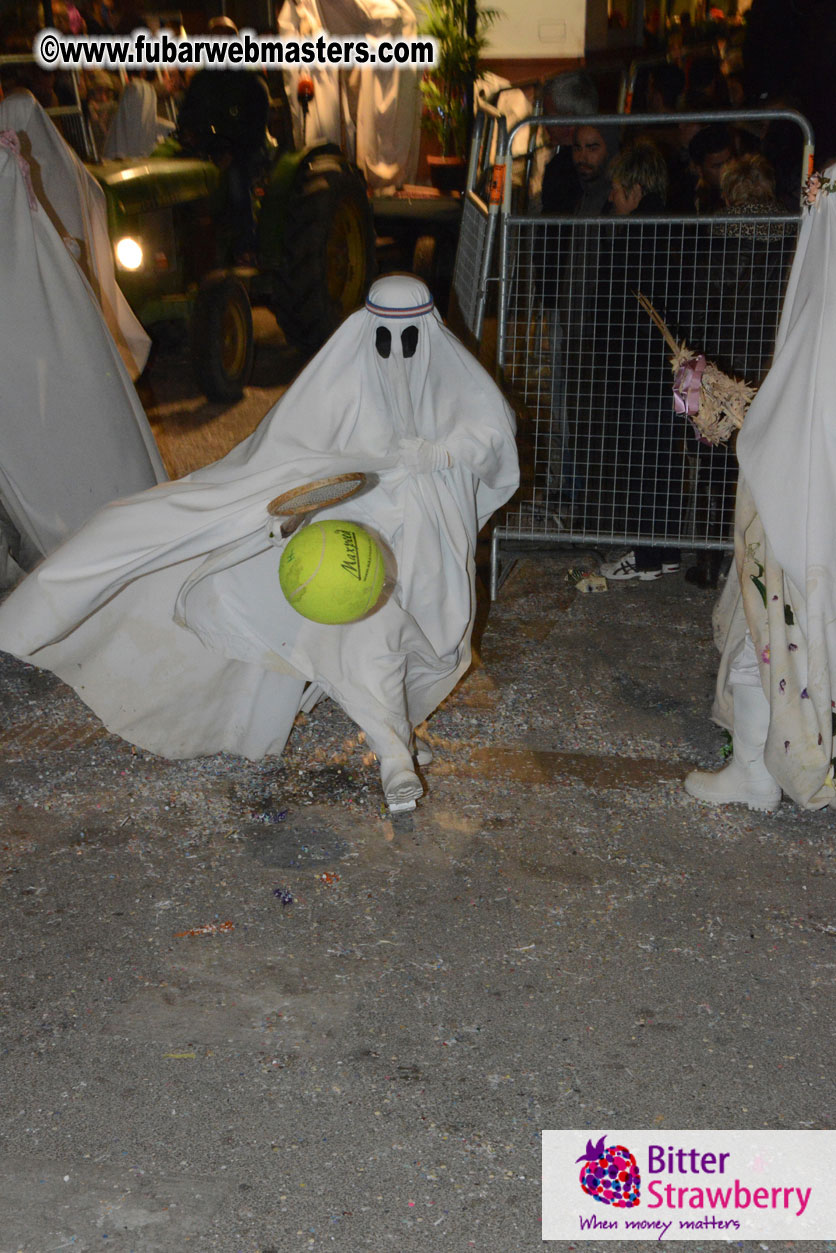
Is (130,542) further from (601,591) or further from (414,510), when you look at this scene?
(601,591)

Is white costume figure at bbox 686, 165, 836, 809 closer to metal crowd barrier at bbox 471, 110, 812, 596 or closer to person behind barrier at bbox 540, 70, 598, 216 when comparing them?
metal crowd barrier at bbox 471, 110, 812, 596

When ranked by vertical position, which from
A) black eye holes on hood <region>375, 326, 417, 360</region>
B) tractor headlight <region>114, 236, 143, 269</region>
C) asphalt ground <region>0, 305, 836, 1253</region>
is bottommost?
asphalt ground <region>0, 305, 836, 1253</region>

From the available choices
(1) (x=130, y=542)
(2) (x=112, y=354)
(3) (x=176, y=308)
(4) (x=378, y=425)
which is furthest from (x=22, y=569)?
(3) (x=176, y=308)

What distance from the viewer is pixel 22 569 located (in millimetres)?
6375

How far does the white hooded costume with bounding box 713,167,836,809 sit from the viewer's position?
12.1 feet

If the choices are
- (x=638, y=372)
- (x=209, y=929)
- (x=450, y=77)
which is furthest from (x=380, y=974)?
(x=450, y=77)

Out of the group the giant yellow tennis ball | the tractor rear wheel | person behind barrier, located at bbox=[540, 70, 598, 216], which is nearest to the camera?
the giant yellow tennis ball

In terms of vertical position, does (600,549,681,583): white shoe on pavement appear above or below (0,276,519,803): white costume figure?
below

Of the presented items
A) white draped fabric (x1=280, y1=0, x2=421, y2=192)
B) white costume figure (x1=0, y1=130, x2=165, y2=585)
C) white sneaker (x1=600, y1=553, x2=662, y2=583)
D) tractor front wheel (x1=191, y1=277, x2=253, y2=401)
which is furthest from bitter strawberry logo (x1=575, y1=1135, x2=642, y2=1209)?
white draped fabric (x1=280, y1=0, x2=421, y2=192)

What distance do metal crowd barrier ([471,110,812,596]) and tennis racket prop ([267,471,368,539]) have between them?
2425 millimetres

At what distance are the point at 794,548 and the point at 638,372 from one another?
274 cm

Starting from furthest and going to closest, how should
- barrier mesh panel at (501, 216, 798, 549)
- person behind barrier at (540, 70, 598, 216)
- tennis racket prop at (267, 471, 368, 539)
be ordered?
person behind barrier at (540, 70, 598, 216), barrier mesh panel at (501, 216, 798, 549), tennis racket prop at (267, 471, 368, 539)

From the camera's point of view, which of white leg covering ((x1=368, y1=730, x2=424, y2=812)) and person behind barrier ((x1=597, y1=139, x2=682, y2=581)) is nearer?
white leg covering ((x1=368, y1=730, x2=424, y2=812))

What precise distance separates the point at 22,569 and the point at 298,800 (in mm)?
2689
